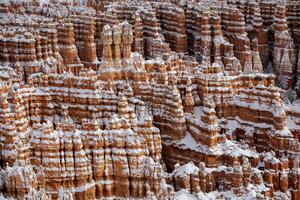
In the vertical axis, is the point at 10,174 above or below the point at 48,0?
below

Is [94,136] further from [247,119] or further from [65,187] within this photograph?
[247,119]

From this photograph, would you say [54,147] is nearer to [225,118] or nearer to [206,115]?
[206,115]

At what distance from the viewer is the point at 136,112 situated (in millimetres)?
30031

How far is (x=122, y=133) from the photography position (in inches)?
1045

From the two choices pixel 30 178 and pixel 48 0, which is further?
pixel 48 0

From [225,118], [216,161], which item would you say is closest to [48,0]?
[225,118]

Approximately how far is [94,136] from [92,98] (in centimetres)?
297

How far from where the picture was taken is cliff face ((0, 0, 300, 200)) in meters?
25.9

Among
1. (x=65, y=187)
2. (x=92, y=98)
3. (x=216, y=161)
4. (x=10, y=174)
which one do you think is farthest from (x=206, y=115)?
(x=10, y=174)

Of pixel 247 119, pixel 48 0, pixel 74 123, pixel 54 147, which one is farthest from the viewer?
pixel 48 0

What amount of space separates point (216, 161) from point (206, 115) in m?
1.76

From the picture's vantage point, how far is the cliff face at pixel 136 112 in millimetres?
25875

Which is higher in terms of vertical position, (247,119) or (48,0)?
(48,0)

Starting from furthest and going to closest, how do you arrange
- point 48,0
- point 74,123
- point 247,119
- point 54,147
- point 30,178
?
1. point 48,0
2. point 247,119
3. point 74,123
4. point 54,147
5. point 30,178
